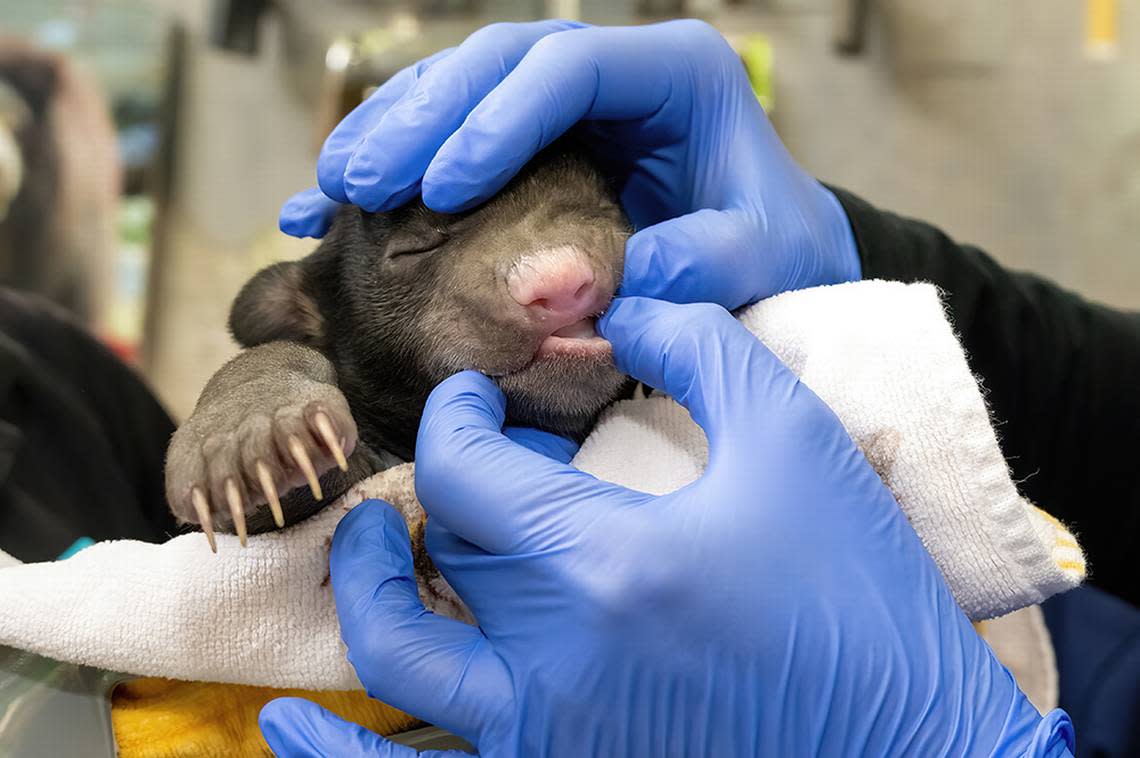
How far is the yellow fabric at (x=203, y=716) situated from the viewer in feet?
3.58

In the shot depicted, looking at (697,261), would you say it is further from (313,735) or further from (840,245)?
(313,735)

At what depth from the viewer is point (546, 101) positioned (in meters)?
1.36

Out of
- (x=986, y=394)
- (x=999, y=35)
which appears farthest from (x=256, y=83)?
(x=986, y=394)

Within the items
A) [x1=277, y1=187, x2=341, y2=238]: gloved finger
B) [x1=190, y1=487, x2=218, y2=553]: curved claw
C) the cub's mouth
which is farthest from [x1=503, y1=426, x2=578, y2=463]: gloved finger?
[x1=277, y1=187, x2=341, y2=238]: gloved finger

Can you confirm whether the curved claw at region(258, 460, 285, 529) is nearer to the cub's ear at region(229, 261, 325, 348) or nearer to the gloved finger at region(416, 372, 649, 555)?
the gloved finger at region(416, 372, 649, 555)

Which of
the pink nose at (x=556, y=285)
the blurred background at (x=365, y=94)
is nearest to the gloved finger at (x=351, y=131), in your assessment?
the pink nose at (x=556, y=285)

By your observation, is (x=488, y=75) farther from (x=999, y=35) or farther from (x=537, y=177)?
(x=999, y=35)

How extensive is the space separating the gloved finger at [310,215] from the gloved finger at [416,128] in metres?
0.27

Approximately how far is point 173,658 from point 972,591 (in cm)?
95

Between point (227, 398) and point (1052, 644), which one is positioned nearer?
point (227, 398)

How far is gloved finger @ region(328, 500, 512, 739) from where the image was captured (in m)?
1.09

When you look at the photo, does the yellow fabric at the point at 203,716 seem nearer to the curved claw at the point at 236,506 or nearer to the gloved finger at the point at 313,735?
the gloved finger at the point at 313,735

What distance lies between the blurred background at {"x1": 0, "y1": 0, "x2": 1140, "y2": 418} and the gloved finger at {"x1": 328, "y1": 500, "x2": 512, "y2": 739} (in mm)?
2252

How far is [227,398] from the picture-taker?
4.07 ft
